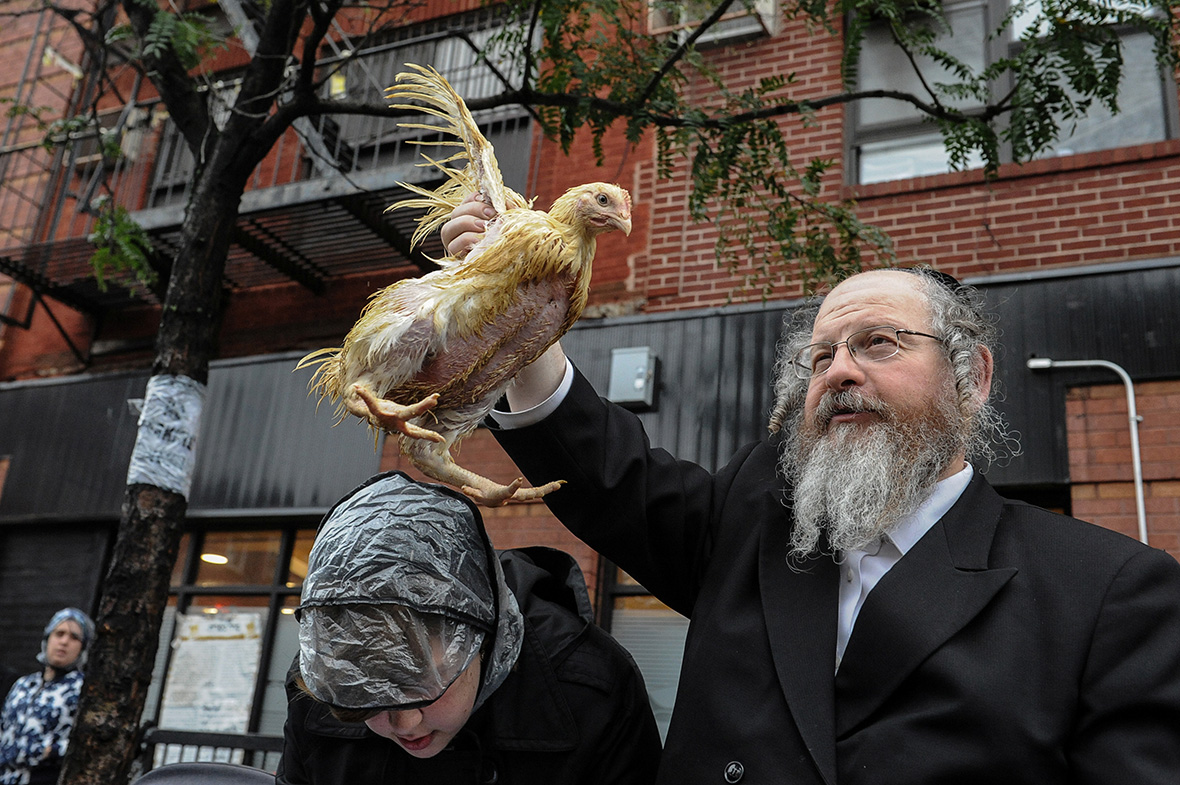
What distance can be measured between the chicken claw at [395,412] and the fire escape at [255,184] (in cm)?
561

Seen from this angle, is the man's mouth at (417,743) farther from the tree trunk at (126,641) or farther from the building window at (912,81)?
the building window at (912,81)

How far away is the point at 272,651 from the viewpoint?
25.1ft

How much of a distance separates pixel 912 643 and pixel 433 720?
1043 millimetres

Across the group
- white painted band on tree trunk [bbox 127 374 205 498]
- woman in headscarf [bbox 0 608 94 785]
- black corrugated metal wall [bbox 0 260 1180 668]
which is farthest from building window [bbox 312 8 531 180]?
woman in headscarf [bbox 0 608 94 785]

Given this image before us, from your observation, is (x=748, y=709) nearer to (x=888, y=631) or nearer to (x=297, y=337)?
(x=888, y=631)

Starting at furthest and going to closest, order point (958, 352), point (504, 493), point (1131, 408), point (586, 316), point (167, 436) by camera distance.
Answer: point (586, 316)
point (1131, 408)
point (167, 436)
point (958, 352)
point (504, 493)

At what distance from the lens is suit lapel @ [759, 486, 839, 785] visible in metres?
1.98

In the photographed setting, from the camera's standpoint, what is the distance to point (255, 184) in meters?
8.89

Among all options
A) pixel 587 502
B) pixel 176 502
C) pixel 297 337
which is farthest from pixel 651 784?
pixel 297 337

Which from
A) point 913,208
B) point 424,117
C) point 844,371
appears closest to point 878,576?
point 844,371

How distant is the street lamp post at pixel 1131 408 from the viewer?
5562 millimetres

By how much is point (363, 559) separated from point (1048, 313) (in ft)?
16.9

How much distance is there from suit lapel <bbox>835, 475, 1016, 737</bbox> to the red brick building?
392cm

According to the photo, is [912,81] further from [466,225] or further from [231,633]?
[231,633]
